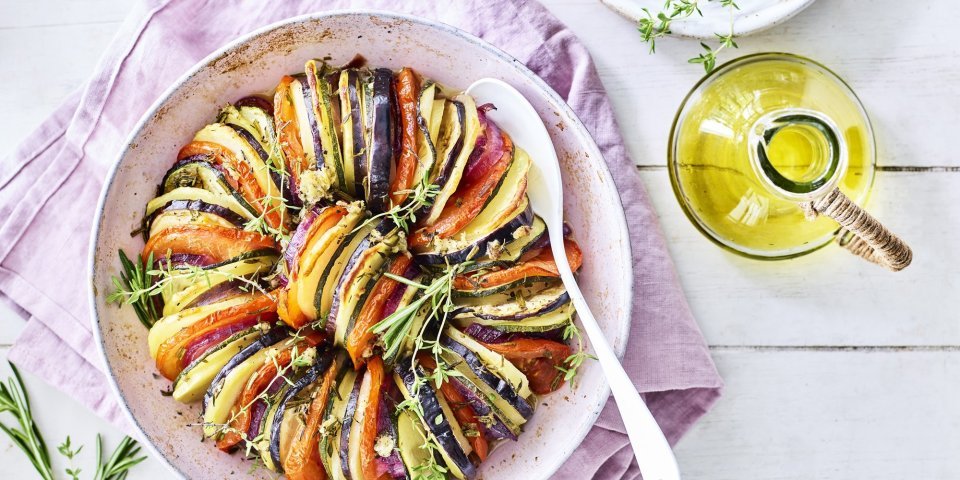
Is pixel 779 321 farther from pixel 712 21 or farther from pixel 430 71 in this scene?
pixel 430 71

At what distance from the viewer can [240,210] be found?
1892 millimetres

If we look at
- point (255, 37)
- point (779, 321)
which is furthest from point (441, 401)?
point (779, 321)

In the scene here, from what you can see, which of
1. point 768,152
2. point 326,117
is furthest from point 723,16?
point 326,117

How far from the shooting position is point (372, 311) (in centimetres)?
178

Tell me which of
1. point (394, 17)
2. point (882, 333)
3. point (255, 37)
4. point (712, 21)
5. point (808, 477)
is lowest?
point (808, 477)

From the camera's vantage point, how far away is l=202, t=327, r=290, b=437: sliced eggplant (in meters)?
1.80

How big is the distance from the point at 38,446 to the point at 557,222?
171 cm

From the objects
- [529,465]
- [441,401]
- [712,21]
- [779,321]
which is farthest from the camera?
[779,321]

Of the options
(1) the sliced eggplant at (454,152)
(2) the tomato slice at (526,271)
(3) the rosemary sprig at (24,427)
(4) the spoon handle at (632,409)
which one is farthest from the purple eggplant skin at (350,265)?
(3) the rosemary sprig at (24,427)

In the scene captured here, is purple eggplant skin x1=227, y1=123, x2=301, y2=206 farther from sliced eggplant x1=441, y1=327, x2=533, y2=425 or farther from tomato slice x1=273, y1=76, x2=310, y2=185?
sliced eggplant x1=441, y1=327, x2=533, y2=425

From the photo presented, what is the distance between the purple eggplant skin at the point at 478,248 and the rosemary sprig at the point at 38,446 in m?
1.18

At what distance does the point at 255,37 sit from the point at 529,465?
127cm

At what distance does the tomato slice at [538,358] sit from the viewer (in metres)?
1.84

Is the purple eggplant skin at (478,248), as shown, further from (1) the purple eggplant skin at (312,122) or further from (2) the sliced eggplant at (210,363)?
(2) the sliced eggplant at (210,363)
